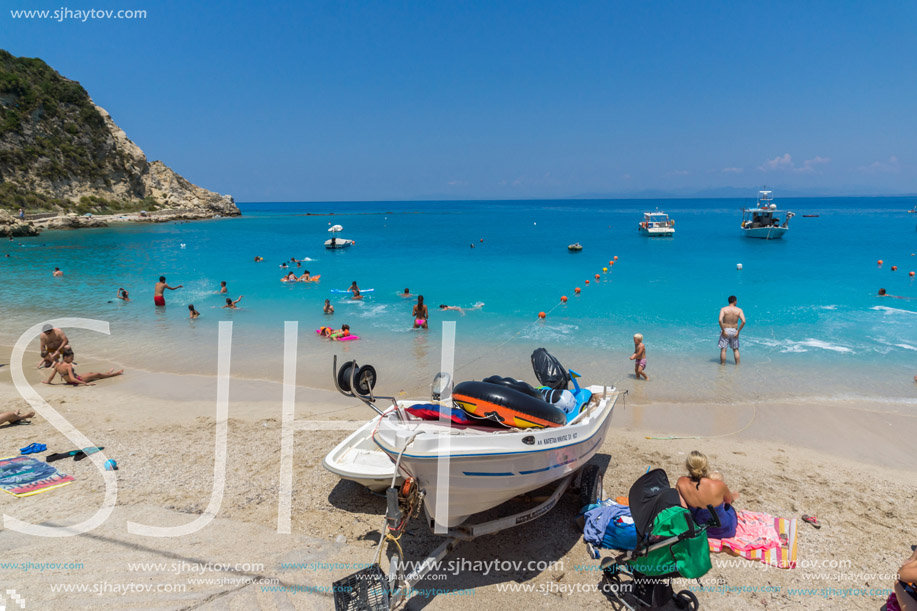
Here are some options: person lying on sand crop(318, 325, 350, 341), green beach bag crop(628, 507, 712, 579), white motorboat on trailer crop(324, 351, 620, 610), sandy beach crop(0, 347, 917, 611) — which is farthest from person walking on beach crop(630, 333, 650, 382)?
person lying on sand crop(318, 325, 350, 341)

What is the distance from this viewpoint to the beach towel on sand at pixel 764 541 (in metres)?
4.95

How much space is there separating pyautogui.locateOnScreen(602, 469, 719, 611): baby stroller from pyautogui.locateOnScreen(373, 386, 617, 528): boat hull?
0.95 metres

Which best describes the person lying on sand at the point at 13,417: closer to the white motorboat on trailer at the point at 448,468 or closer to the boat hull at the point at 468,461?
the white motorboat on trailer at the point at 448,468

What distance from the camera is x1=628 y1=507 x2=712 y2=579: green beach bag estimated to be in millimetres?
3918

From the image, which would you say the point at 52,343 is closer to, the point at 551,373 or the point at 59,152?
the point at 551,373

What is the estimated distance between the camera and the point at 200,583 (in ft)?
14.6

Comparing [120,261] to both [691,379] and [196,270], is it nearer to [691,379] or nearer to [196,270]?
[196,270]

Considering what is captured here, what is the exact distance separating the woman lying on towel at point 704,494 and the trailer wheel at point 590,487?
1.00 meters

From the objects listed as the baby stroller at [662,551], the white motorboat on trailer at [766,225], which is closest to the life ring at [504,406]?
the baby stroller at [662,551]

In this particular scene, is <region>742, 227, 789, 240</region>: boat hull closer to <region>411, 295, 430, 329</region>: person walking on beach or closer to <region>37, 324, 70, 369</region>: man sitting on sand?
<region>411, 295, 430, 329</region>: person walking on beach

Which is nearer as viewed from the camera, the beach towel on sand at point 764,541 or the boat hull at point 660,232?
the beach towel on sand at point 764,541

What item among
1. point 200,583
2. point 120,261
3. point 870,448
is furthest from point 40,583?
point 120,261

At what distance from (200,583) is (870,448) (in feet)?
32.2

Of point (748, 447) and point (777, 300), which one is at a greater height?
point (777, 300)
